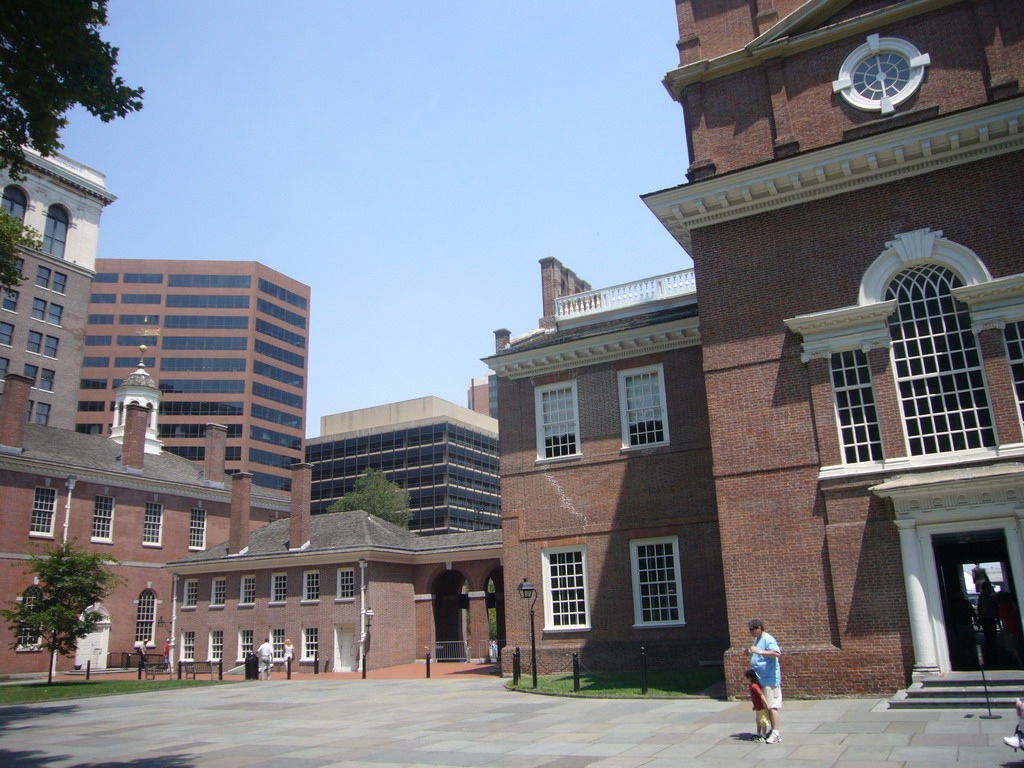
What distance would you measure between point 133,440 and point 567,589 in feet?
98.1

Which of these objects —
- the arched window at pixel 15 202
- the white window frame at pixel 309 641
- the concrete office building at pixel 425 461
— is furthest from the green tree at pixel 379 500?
the arched window at pixel 15 202

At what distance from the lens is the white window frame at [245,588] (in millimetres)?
37469

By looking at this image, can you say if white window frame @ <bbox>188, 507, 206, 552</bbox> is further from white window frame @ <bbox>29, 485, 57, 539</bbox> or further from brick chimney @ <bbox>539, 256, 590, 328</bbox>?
brick chimney @ <bbox>539, 256, 590, 328</bbox>

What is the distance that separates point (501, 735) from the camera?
13.1 metres

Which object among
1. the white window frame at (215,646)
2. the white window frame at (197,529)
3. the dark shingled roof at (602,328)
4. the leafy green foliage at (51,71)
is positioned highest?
the dark shingled roof at (602,328)

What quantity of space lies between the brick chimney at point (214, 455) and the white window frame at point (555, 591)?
30.1 meters

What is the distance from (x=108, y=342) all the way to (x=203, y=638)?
63.7 m

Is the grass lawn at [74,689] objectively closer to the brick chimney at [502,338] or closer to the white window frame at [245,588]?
the white window frame at [245,588]

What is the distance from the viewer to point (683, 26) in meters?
19.8

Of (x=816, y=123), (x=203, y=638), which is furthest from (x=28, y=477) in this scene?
(x=816, y=123)

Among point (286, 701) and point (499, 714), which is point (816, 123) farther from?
point (286, 701)

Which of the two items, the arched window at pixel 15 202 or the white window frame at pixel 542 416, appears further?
the arched window at pixel 15 202

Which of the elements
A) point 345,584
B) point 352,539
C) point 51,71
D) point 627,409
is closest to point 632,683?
point 627,409

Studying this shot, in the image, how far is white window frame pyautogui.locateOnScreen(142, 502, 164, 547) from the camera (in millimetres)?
42594
